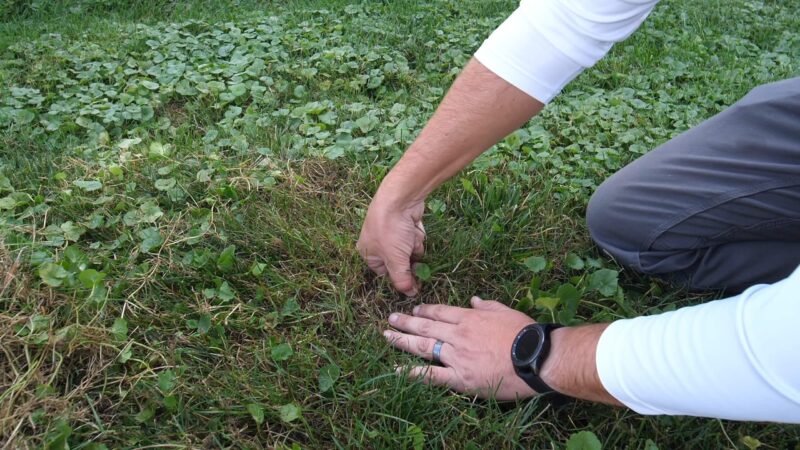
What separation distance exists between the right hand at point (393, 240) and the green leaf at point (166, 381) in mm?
570

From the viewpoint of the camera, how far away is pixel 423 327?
1.67 meters

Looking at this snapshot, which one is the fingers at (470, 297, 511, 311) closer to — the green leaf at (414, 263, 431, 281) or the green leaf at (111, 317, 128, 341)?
the green leaf at (414, 263, 431, 281)

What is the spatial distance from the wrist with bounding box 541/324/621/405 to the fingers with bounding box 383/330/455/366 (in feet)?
0.83

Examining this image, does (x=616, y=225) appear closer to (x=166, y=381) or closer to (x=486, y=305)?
(x=486, y=305)

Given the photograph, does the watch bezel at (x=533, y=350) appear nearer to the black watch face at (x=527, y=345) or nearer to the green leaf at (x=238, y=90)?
the black watch face at (x=527, y=345)

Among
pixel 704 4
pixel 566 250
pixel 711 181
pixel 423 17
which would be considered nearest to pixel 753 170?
pixel 711 181

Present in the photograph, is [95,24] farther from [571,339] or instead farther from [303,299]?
[571,339]

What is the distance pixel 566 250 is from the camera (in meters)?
2.00

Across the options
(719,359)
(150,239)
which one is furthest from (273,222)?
(719,359)

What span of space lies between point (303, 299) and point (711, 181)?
1.12 metres

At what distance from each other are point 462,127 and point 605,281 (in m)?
0.63

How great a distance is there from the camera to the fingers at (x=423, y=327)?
162 centimetres

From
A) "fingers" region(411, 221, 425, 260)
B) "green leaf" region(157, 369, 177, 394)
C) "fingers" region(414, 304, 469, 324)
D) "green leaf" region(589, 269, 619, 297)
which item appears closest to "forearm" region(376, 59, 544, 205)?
"fingers" region(411, 221, 425, 260)

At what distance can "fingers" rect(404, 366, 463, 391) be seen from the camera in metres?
1.52
